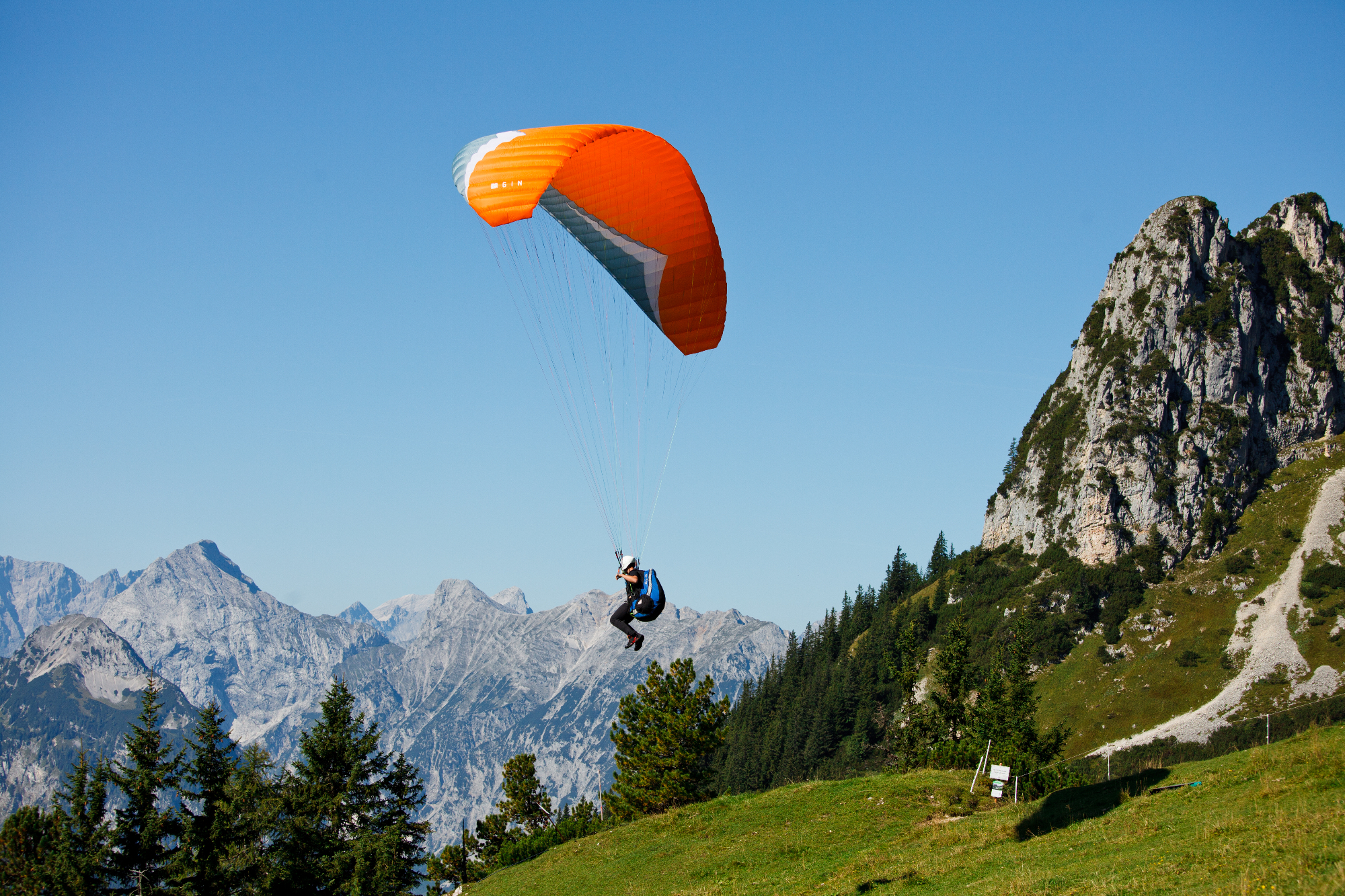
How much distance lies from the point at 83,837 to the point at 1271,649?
350 ft

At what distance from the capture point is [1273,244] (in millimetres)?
150250

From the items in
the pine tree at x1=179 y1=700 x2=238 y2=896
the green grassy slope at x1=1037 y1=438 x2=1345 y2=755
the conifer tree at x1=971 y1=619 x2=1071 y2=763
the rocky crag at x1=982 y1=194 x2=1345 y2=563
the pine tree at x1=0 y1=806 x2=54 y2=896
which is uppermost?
the rocky crag at x1=982 y1=194 x2=1345 y2=563

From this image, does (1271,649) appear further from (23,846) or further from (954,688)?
(23,846)

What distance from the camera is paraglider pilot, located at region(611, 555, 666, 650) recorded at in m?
21.1

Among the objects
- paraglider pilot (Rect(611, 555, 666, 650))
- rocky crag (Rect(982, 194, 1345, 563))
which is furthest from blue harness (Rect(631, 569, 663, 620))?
rocky crag (Rect(982, 194, 1345, 563))

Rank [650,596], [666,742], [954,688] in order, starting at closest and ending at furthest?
1. [650,596]
2. [666,742]
3. [954,688]

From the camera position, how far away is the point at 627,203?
24.0 metres

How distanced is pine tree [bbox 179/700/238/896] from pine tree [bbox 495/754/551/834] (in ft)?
86.0

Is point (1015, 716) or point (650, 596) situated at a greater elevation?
point (650, 596)

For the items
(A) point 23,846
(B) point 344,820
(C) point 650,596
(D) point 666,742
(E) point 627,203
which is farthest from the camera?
(D) point 666,742

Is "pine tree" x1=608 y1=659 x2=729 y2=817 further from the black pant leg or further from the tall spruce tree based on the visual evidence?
the black pant leg

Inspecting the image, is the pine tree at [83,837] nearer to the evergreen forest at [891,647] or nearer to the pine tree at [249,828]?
the pine tree at [249,828]

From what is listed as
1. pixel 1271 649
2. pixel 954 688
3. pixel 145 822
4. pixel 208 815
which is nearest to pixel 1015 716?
pixel 954 688

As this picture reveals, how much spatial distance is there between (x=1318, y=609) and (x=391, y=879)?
103 m
